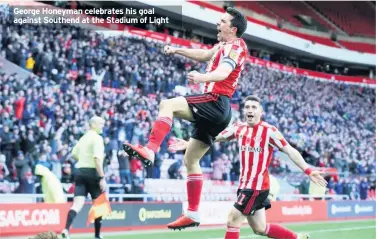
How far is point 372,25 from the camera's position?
49.4m

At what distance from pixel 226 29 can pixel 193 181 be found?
6.24ft

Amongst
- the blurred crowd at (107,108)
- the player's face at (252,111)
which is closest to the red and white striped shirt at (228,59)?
the player's face at (252,111)

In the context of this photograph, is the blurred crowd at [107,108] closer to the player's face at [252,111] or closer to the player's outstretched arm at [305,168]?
the player's face at [252,111]

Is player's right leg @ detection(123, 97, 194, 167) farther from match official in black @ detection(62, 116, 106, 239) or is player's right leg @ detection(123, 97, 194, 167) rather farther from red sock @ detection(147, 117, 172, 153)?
match official in black @ detection(62, 116, 106, 239)

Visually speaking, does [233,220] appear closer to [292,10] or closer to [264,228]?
[264,228]

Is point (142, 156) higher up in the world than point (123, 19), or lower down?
lower down

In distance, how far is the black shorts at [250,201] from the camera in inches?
358

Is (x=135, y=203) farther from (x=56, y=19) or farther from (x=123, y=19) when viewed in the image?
(x=123, y=19)

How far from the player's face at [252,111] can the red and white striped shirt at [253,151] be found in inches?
3.5

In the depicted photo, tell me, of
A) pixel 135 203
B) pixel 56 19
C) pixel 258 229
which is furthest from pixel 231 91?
pixel 56 19

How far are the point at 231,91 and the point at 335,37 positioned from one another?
41.6 m

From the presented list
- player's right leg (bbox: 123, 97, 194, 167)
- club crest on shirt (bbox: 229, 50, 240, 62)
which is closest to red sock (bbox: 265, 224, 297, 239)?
player's right leg (bbox: 123, 97, 194, 167)

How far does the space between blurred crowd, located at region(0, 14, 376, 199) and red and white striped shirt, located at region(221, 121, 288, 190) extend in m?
7.64

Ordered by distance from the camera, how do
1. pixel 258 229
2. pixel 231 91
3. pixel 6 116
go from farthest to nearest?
pixel 6 116
pixel 258 229
pixel 231 91
